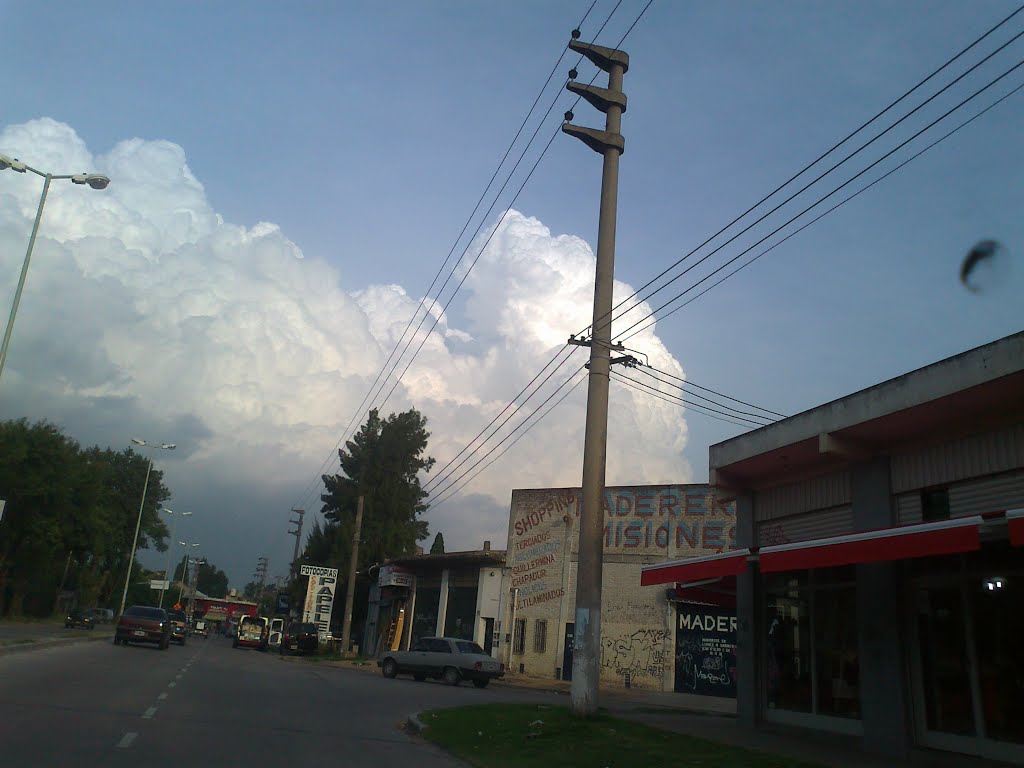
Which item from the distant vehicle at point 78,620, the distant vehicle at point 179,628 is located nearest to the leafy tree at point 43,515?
the distant vehicle at point 78,620

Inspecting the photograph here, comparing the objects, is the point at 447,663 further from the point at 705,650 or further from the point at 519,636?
the point at 705,650

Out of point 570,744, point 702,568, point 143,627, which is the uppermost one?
point 702,568

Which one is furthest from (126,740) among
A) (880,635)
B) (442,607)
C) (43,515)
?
(43,515)

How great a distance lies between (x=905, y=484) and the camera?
41.4ft

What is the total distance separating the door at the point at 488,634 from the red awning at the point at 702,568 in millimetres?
24348

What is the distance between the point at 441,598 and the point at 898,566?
33.0m

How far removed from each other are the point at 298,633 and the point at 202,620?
46334 millimetres

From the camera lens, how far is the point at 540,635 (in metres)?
36.1

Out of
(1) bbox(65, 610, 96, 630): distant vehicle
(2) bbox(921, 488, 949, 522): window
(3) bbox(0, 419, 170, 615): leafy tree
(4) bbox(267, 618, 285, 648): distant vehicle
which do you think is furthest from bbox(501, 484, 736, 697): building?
(3) bbox(0, 419, 170, 615): leafy tree

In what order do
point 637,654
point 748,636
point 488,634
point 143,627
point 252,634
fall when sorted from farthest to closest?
point 252,634, point 488,634, point 143,627, point 637,654, point 748,636

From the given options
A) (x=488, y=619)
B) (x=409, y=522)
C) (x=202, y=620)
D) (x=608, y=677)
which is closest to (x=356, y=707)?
(x=608, y=677)

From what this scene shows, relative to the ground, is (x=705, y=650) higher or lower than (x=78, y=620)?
higher

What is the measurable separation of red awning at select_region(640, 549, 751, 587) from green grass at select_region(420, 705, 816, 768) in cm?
249

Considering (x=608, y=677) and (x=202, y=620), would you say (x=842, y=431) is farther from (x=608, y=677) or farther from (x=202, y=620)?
(x=202, y=620)
